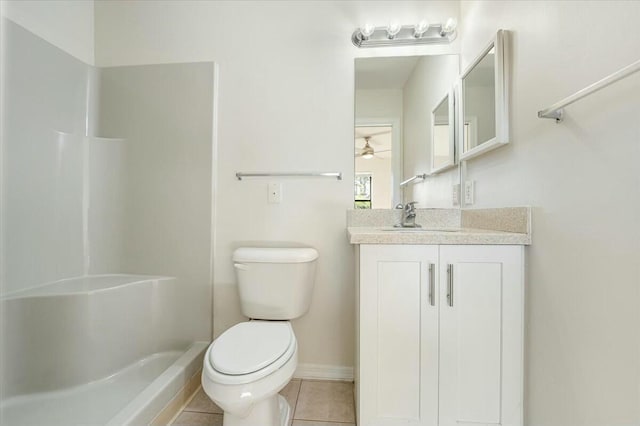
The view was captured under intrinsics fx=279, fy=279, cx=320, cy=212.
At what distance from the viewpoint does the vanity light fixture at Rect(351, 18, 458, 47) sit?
1.51 metres

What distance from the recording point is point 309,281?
1494 millimetres

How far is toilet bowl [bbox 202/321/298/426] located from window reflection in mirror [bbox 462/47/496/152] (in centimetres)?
129

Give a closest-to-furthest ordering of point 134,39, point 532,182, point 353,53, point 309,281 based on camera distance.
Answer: point 532,182, point 309,281, point 353,53, point 134,39

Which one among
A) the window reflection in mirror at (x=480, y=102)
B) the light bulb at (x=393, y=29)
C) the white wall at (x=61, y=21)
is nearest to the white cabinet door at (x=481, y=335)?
the window reflection in mirror at (x=480, y=102)

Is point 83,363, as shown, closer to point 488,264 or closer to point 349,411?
point 349,411

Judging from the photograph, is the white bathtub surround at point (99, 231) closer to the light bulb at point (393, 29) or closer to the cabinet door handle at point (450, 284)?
the light bulb at point (393, 29)

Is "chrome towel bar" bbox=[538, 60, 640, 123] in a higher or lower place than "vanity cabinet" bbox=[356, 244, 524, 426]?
higher

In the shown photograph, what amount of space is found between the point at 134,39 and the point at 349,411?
8.03 ft

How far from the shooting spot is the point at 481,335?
1.07 meters

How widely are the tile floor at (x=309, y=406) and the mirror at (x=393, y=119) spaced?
1.03 metres

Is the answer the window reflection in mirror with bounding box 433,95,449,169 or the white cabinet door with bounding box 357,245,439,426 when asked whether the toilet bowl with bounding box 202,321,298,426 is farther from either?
the window reflection in mirror with bounding box 433,95,449,169

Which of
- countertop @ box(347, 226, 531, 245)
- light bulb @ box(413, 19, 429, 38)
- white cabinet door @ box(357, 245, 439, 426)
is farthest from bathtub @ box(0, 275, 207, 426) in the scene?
light bulb @ box(413, 19, 429, 38)

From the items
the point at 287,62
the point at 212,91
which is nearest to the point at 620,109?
the point at 287,62

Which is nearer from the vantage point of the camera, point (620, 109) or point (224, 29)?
point (620, 109)
